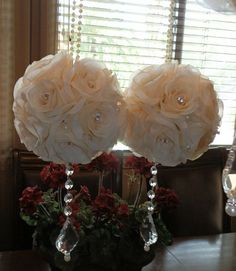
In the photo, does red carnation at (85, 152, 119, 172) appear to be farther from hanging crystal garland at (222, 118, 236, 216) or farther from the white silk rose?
hanging crystal garland at (222, 118, 236, 216)

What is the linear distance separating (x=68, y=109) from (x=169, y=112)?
0.20m

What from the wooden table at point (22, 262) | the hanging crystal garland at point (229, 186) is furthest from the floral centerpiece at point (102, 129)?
the hanging crystal garland at point (229, 186)

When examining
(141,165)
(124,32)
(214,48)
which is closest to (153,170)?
(141,165)

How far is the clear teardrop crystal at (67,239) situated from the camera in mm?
836

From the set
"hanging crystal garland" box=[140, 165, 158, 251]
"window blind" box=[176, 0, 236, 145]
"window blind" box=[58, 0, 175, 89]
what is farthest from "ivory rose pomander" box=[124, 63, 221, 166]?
"window blind" box=[176, 0, 236, 145]

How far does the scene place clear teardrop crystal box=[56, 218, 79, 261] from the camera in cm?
84

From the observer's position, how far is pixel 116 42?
1.90m

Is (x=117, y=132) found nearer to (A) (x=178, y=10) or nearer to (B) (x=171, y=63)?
(B) (x=171, y=63)

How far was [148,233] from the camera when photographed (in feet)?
2.91

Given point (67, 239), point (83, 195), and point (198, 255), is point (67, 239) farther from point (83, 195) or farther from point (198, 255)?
point (198, 255)

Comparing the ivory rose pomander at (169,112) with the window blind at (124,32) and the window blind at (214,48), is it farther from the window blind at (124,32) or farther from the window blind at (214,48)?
the window blind at (214,48)

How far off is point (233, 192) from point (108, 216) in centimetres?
64

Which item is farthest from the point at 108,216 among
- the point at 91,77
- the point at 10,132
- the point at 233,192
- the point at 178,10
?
the point at 178,10

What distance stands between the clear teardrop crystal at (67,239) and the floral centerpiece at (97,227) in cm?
1
